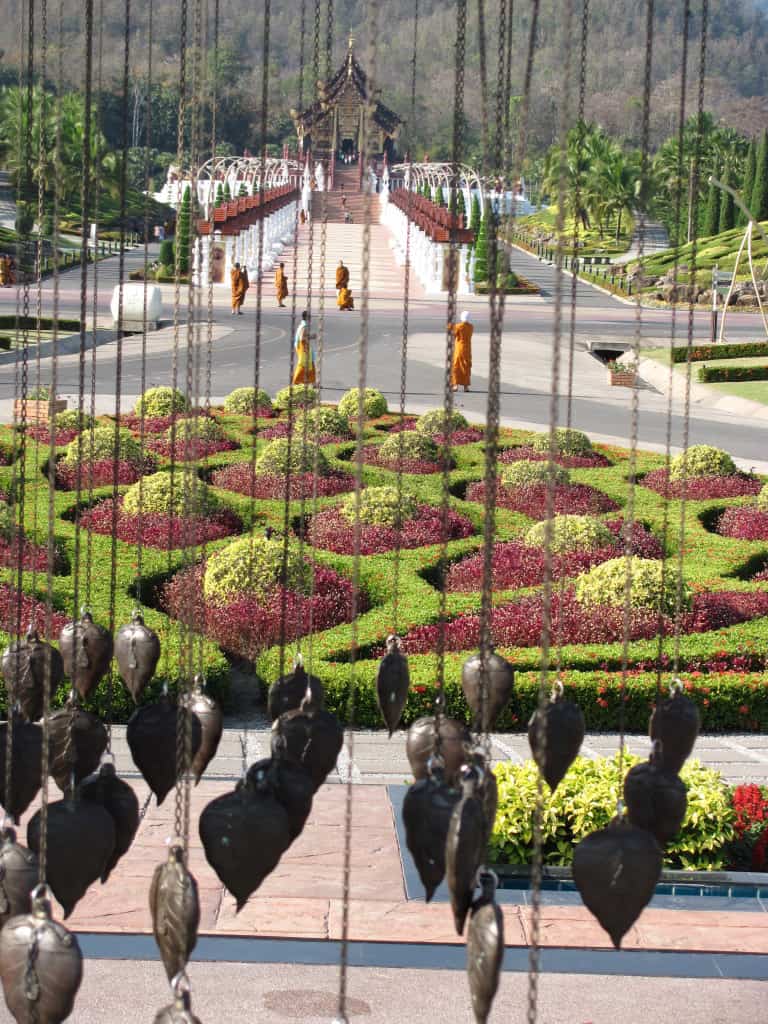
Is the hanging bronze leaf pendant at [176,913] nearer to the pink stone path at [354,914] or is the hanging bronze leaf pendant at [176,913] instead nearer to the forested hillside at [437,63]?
the pink stone path at [354,914]

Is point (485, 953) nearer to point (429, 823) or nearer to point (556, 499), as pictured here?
point (429, 823)

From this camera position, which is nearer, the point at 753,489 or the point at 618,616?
the point at 618,616

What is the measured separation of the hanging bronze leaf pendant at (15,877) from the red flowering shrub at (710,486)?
A: 583 inches

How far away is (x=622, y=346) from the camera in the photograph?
123ft

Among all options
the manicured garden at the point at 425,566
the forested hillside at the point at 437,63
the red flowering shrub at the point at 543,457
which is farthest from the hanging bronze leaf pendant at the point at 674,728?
the forested hillside at the point at 437,63

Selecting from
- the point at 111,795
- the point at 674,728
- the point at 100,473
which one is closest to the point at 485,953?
the point at 111,795

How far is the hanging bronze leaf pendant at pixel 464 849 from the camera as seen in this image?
3738mm

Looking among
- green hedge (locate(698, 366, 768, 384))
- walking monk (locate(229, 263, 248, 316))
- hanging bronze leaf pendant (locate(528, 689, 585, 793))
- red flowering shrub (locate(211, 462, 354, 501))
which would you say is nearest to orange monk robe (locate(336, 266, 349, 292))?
walking monk (locate(229, 263, 248, 316))

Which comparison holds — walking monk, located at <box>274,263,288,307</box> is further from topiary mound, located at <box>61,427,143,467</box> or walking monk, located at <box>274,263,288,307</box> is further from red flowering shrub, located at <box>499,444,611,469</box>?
topiary mound, located at <box>61,427,143,467</box>

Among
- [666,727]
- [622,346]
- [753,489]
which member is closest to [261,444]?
[753,489]

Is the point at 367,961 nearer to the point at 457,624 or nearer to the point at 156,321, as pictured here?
the point at 457,624

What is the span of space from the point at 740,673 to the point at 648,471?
808 cm

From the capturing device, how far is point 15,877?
150 inches

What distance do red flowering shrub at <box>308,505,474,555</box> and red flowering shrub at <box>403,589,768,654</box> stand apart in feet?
7.34
